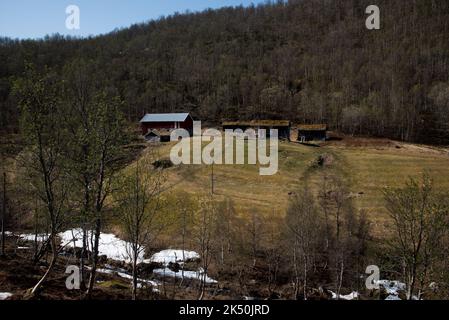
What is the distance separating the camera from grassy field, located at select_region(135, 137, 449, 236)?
61219 mm

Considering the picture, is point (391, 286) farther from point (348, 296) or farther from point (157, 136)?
point (157, 136)

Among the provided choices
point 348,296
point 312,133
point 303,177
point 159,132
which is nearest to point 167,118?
point 159,132

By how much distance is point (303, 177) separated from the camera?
7106 cm

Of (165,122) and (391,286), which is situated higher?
(165,122)

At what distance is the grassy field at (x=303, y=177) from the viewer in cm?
6122

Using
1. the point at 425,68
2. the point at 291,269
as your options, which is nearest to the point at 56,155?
the point at 291,269

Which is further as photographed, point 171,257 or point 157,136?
point 157,136

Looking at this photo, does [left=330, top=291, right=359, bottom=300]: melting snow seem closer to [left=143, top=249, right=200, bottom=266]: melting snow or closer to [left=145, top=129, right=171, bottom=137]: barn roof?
[left=143, top=249, right=200, bottom=266]: melting snow

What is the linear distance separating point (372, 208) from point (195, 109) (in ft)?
383

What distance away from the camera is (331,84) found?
17838 centimetres

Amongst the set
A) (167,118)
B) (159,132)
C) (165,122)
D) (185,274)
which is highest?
(167,118)

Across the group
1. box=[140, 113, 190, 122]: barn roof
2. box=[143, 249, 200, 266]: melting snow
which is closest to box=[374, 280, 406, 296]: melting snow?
box=[143, 249, 200, 266]: melting snow

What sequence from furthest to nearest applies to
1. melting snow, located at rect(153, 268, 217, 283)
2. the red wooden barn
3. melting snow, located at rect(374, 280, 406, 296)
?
1. the red wooden barn
2. melting snow, located at rect(153, 268, 217, 283)
3. melting snow, located at rect(374, 280, 406, 296)

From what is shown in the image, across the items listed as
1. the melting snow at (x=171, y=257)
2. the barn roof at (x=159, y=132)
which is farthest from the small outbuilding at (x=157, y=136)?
the melting snow at (x=171, y=257)
